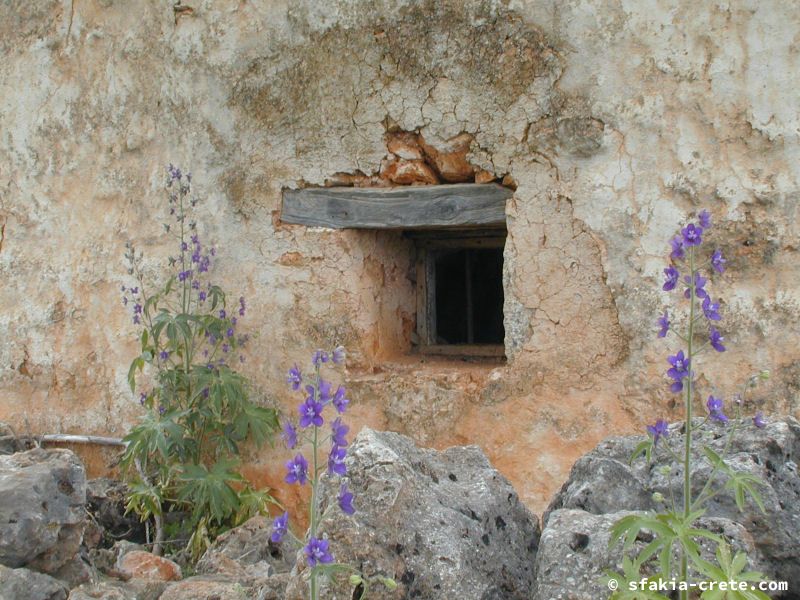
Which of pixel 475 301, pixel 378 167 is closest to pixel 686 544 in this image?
pixel 378 167

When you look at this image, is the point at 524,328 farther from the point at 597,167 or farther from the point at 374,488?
the point at 374,488

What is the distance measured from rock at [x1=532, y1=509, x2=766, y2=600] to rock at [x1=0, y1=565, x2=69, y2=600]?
157 centimetres

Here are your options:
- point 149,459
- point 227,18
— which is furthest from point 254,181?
point 149,459

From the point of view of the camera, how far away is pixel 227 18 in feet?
15.7

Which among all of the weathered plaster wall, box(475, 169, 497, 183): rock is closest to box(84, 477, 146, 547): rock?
the weathered plaster wall

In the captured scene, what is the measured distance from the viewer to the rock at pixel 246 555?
3562 mm

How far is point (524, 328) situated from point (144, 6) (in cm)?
282

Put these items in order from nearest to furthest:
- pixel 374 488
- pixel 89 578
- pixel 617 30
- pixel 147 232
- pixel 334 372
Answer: pixel 374 488 < pixel 89 578 < pixel 617 30 < pixel 334 372 < pixel 147 232

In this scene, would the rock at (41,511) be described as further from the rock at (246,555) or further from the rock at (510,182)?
the rock at (510,182)

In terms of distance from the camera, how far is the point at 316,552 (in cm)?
205

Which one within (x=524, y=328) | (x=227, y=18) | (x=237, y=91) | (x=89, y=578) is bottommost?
(x=89, y=578)

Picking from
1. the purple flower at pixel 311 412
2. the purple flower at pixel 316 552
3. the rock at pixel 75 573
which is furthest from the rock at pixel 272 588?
the purple flower at pixel 311 412

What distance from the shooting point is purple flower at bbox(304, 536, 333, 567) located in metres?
2.05

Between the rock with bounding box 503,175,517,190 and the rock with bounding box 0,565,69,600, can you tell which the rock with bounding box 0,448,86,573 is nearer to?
the rock with bounding box 0,565,69,600
